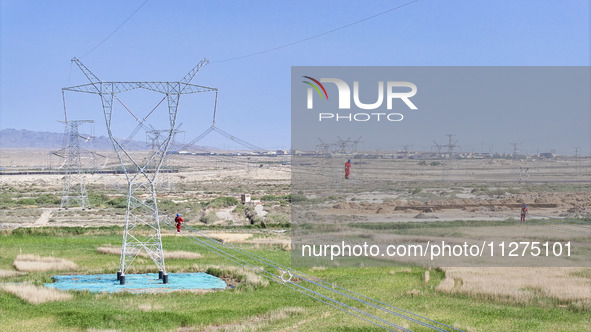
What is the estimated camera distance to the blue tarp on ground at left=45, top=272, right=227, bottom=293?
1201 inches

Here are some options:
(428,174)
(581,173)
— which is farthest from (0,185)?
(581,173)

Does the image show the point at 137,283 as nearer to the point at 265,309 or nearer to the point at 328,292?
the point at 265,309

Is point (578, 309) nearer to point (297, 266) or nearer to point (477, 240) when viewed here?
point (297, 266)

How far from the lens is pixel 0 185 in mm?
132625

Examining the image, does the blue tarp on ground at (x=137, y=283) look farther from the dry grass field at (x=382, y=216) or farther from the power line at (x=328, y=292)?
the power line at (x=328, y=292)

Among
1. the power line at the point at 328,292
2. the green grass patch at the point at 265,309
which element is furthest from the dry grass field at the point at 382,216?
the power line at the point at 328,292

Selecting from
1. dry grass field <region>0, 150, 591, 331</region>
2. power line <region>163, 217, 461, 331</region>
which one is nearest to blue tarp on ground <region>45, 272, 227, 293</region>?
dry grass field <region>0, 150, 591, 331</region>

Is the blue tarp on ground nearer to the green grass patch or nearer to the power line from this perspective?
the green grass patch

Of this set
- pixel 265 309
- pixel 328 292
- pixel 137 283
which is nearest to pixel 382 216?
pixel 328 292

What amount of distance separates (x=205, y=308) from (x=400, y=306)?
7.90m

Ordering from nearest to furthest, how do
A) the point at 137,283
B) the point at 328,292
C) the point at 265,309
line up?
1. the point at 265,309
2. the point at 328,292
3. the point at 137,283

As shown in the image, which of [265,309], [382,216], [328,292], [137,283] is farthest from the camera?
[382,216]

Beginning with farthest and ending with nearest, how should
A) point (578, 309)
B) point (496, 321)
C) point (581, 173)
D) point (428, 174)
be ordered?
point (581, 173) → point (428, 174) → point (578, 309) → point (496, 321)

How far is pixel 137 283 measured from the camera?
3206 centimetres
